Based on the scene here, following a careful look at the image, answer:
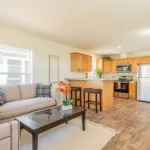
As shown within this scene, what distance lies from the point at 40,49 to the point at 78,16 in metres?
2.18

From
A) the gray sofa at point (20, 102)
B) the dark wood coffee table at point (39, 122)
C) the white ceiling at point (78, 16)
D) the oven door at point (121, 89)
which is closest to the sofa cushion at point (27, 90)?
the gray sofa at point (20, 102)

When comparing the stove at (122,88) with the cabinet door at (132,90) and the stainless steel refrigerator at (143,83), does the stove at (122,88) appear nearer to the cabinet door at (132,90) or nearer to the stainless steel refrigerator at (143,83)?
the cabinet door at (132,90)

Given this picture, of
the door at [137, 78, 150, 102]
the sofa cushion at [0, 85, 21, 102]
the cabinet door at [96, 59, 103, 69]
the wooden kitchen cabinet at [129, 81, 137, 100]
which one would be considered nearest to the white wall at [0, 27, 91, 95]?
the sofa cushion at [0, 85, 21, 102]

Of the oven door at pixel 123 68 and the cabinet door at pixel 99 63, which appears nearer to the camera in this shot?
the oven door at pixel 123 68

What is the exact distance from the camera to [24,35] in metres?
3.87

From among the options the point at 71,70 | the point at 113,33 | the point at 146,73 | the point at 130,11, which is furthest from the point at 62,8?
the point at 146,73

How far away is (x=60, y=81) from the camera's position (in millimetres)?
2799

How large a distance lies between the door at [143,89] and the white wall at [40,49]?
3.35m

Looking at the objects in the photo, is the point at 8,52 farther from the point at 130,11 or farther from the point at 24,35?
the point at 130,11

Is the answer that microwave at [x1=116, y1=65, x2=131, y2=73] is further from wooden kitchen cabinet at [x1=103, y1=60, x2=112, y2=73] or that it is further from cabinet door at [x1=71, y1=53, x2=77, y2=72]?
cabinet door at [x1=71, y1=53, x2=77, y2=72]

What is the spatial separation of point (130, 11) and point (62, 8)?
133cm

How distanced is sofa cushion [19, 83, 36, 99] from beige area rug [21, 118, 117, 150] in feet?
4.10

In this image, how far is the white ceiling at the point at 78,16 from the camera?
7.14 feet

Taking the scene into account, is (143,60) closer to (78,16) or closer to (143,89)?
(143,89)
